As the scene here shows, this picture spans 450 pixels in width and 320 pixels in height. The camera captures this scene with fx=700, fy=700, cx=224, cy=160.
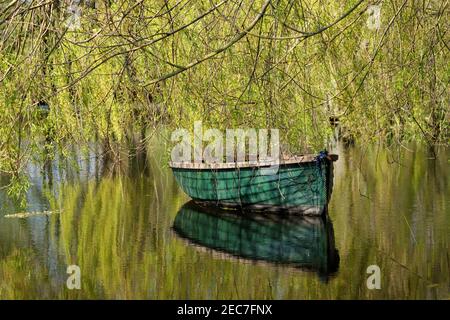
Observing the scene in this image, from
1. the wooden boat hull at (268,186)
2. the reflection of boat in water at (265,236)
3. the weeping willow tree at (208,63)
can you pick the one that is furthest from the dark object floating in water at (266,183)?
the weeping willow tree at (208,63)

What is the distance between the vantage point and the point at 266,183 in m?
11.8

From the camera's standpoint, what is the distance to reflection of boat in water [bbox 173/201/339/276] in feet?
30.1

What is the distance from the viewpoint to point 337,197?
44.8 ft

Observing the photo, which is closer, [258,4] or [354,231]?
[258,4]

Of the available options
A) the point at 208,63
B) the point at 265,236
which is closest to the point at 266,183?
the point at 265,236

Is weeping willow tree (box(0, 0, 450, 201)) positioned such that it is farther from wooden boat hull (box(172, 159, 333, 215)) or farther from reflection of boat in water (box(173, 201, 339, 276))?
wooden boat hull (box(172, 159, 333, 215))

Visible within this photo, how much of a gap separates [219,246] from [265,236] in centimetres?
97

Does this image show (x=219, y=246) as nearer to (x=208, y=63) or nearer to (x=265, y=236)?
(x=265, y=236)

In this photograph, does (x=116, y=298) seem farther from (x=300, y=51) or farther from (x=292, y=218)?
(x=292, y=218)

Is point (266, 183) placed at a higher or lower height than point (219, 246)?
higher

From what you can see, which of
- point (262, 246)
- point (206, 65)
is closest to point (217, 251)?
point (262, 246)
